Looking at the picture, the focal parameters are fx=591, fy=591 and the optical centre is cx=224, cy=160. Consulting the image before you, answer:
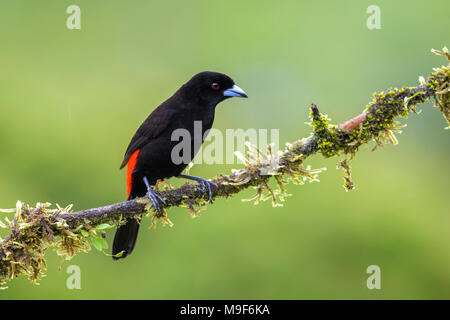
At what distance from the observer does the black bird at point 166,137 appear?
3.80 meters

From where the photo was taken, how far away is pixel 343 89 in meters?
7.64

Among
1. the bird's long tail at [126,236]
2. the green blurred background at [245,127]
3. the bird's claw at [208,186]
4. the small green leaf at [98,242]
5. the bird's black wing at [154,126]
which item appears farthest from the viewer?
the green blurred background at [245,127]

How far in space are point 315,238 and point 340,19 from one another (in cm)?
360

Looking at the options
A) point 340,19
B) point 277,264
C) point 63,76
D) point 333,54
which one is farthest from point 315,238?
point 63,76

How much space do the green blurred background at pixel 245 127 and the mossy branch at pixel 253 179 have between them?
3207mm

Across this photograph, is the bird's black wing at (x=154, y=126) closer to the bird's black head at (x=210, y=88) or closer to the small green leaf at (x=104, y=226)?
the bird's black head at (x=210, y=88)

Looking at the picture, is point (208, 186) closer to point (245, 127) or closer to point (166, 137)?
point (166, 137)

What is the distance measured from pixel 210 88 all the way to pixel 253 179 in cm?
108

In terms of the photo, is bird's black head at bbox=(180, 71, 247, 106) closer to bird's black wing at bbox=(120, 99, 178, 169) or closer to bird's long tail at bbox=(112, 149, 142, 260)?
bird's black wing at bbox=(120, 99, 178, 169)

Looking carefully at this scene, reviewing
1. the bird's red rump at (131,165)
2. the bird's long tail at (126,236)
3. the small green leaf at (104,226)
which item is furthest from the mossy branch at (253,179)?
the bird's red rump at (131,165)

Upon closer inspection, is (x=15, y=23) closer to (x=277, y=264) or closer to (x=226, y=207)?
(x=226, y=207)

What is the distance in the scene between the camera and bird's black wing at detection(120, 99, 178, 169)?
3.87 meters

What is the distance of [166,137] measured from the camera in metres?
3.84

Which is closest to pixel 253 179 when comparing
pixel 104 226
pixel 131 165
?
pixel 104 226
